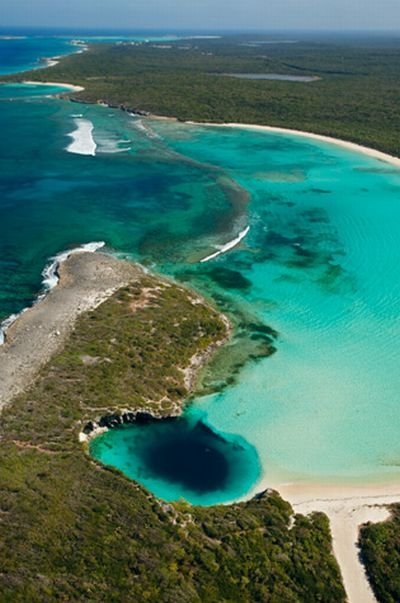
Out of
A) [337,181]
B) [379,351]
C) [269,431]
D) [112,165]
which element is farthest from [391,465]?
[112,165]

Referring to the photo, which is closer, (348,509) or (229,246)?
(348,509)

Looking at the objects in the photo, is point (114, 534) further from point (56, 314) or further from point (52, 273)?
point (52, 273)

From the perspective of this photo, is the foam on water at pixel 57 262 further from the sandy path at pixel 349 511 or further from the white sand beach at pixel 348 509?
the sandy path at pixel 349 511

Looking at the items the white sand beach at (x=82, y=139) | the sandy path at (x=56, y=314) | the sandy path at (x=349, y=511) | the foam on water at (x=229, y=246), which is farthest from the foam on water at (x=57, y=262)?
the white sand beach at (x=82, y=139)

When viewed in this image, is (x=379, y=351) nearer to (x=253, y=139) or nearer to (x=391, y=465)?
(x=391, y=465)

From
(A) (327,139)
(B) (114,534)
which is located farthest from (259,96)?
(B) (114,534)
